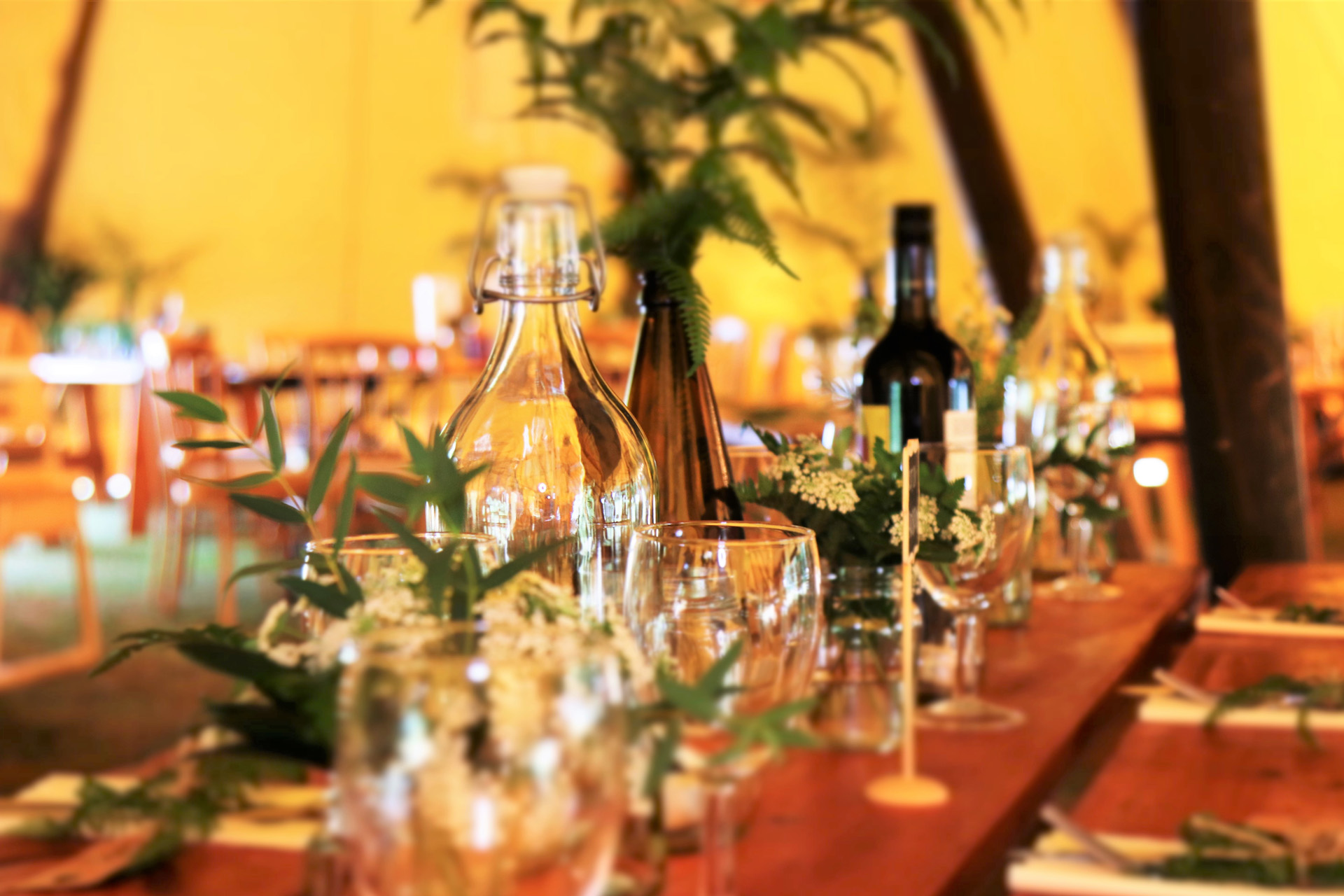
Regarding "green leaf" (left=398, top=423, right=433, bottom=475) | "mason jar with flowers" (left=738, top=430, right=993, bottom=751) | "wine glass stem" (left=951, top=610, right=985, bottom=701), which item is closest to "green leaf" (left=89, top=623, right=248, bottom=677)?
"green leaf" (left=398, top=423, right=433, bottom=475)

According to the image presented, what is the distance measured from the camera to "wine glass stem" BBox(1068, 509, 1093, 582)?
51.8 inches

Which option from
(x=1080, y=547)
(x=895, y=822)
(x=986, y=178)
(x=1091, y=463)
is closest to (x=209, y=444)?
(x=895, y=822)

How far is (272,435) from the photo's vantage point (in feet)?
1.98

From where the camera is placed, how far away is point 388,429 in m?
5.26

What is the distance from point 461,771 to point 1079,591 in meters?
0.99

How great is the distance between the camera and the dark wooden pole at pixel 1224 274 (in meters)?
1.77

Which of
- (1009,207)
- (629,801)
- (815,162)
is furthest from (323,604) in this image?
(815,162)

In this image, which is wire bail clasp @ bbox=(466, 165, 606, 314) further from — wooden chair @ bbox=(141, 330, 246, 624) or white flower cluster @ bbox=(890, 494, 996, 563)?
wooden chair @ bbox=(141, 330, 246, 624)

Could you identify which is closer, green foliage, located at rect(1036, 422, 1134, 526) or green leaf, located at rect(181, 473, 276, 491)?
green leaf, located at rect(181, 473, 276, 491)

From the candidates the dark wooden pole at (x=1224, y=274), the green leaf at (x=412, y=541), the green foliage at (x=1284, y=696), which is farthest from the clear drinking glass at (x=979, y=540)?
the dark wooden pole at (x=1224, y=274)

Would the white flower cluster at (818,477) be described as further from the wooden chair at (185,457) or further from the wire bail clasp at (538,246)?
the wooden chair at (185,457)

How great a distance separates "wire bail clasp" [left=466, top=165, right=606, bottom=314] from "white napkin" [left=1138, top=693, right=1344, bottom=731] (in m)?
0.40

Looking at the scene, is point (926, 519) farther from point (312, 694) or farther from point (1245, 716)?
point (312, 694)

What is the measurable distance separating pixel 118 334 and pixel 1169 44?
5.98m
